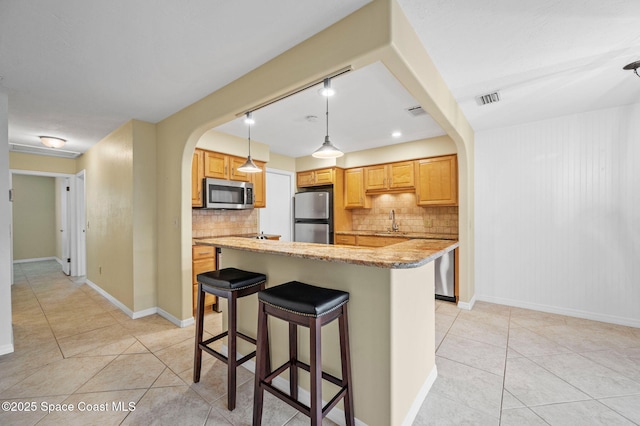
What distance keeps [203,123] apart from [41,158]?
4.57 metres

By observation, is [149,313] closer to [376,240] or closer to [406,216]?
[376,240]

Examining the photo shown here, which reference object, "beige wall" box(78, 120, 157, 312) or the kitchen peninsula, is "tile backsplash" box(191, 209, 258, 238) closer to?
"beige wall" box(78, 120, 157, 312)

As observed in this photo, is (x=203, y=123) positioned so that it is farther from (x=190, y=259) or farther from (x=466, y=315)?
(x=466, y=315)

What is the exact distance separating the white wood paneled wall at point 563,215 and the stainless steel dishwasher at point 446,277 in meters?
0.46

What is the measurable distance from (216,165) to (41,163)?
385cm

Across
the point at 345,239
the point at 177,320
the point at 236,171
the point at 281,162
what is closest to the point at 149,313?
the point at 177,320

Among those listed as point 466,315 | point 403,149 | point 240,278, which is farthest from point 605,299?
point 240,278

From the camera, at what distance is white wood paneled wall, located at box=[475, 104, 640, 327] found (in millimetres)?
3105

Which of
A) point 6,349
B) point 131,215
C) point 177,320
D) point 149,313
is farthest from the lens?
point 149,313

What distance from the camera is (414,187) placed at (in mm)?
4520

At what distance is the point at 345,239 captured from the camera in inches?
199

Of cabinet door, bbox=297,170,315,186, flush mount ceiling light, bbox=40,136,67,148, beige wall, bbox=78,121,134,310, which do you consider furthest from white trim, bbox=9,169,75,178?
cabinet door, bbox=297,170,315,186

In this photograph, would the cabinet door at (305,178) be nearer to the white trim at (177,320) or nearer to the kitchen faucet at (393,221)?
the kitchen faucet at (393,221)

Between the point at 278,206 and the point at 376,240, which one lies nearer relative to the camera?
the point at 376,240
